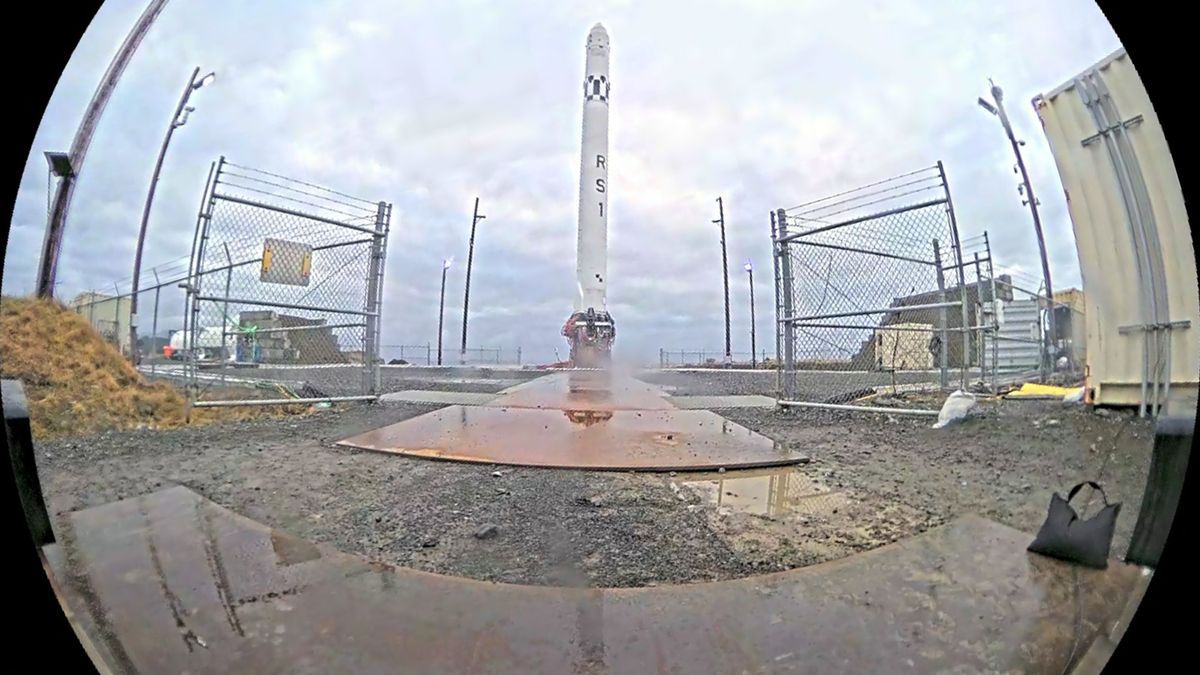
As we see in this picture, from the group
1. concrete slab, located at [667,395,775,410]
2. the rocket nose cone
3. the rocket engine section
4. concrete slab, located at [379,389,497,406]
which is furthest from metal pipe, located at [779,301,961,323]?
the rocket nose cone

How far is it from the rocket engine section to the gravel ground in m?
14.8

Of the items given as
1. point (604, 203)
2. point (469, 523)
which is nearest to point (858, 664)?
point (469, 523)

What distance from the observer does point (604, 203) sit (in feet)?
60.2

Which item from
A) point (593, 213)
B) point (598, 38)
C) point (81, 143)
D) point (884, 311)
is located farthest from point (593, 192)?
point (81, 143)

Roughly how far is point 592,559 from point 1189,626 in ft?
4.44

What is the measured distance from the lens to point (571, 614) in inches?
52.8

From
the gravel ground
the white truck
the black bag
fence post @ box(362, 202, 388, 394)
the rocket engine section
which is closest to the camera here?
the black bag

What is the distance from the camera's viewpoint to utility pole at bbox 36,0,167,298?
4.00 ft

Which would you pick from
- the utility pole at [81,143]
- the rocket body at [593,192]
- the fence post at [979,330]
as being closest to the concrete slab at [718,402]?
the fence post at [979,330]

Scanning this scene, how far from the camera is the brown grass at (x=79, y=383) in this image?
181cm

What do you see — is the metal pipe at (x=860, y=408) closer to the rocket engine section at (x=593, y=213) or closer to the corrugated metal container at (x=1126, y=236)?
the corrugated metal container at (x=1126, y=236)

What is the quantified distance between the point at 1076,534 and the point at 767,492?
1211mm

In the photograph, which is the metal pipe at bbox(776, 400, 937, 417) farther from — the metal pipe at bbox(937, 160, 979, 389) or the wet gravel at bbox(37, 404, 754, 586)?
the wet gravel at bbox(37, 404, 754, 586)

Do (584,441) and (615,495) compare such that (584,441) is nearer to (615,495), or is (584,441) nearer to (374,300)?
(615,495)
